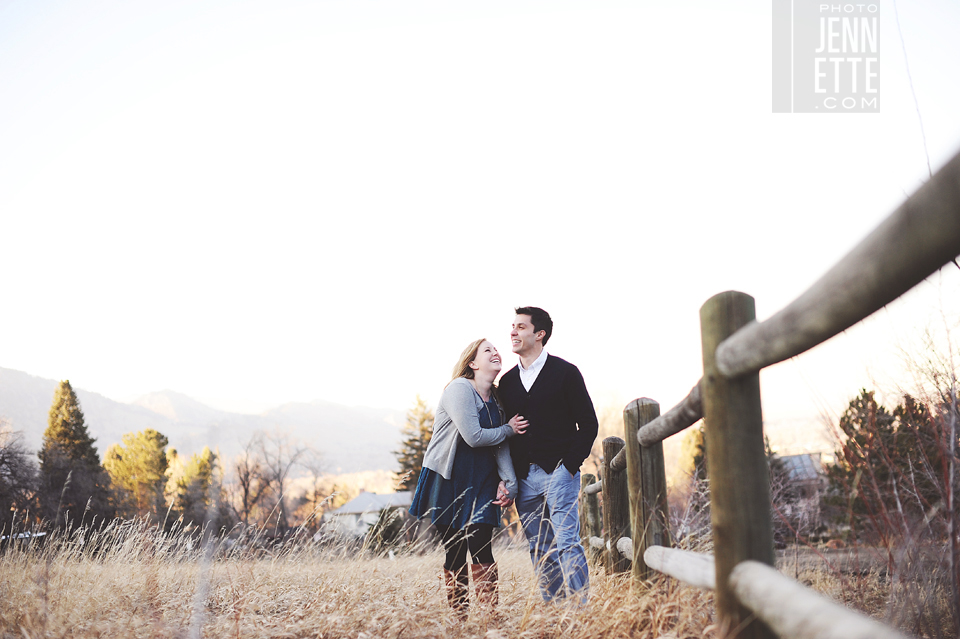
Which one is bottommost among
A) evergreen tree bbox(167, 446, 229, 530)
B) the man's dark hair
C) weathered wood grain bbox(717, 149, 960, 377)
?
evergreen tree bbox(167, 446, 229, 530)

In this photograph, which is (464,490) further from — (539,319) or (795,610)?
(795,610)

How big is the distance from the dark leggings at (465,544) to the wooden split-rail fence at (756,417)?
3.54 feet

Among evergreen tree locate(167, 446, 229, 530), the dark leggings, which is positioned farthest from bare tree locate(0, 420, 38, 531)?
the dark leggings

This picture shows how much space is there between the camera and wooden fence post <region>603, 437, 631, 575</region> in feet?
11.1

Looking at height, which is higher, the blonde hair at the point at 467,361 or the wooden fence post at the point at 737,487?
the blonde hair at the point at 467,361

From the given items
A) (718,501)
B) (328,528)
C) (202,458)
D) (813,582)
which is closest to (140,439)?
(202,458)

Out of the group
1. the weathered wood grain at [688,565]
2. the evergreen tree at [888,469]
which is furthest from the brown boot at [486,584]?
the evergreen tree at [888,469]

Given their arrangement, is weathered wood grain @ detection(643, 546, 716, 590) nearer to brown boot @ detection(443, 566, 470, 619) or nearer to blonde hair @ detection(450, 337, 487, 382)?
brown boot @ detection(443, 566, 470, 619)

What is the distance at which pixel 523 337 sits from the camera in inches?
154

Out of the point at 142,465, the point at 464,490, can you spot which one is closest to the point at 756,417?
the point at 464,490

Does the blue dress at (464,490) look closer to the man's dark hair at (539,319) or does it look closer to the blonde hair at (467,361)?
the blonde hair at (467,361)

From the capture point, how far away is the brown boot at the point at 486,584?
3.07 meters

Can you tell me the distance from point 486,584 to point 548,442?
0.90m

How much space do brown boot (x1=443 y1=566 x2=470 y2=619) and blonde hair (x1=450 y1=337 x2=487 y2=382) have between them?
3.78 ft
